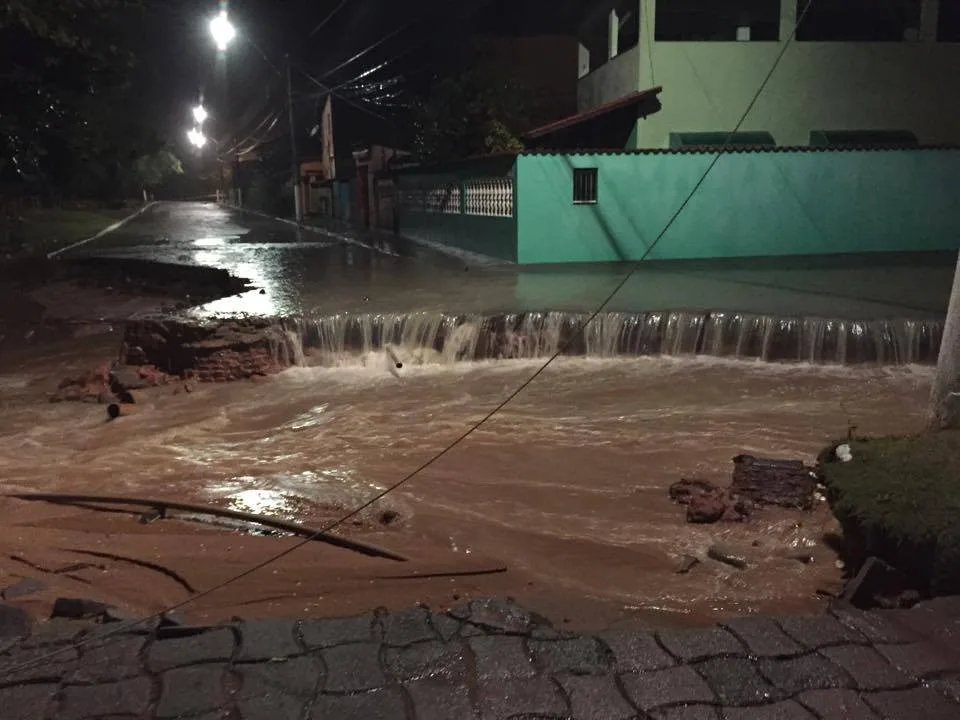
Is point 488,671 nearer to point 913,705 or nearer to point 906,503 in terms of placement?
point 913,705

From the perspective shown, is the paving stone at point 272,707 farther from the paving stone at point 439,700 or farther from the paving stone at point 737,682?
the paving stone at point 737,682

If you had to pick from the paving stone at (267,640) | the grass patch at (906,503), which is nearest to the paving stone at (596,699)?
the paving stone at (267,640)

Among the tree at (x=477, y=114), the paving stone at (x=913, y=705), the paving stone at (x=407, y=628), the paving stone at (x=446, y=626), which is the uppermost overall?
the tree at (x=477, y=114)

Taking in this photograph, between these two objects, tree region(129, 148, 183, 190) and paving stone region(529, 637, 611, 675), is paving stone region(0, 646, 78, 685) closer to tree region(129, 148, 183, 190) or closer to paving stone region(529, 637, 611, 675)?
paving stone region(529, 637, 611, 675)

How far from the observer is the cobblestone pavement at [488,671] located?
8.69 ft

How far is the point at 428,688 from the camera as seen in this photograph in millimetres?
2768

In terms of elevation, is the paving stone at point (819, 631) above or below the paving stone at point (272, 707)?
above

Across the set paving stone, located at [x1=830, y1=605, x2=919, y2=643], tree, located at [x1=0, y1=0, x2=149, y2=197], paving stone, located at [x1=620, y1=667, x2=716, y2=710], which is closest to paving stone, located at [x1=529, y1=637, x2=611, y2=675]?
paving stone, located at [x1=620, y1=667, x2=716, y2=710]

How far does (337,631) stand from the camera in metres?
3.11

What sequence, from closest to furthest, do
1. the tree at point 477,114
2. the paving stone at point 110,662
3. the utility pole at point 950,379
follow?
1. the paving stone at point 110,662
2. the utility pole at point 950,379
3. the tree at point 477,114

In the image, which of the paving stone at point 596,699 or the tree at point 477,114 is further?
the tree at point 477,114

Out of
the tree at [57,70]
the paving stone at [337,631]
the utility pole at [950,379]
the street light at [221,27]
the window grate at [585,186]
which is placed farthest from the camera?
the street light at [221,27]

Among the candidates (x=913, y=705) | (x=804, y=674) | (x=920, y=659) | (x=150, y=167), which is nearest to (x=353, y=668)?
(x=804, y=674)

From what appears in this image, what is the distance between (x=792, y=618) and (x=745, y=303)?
770cm
